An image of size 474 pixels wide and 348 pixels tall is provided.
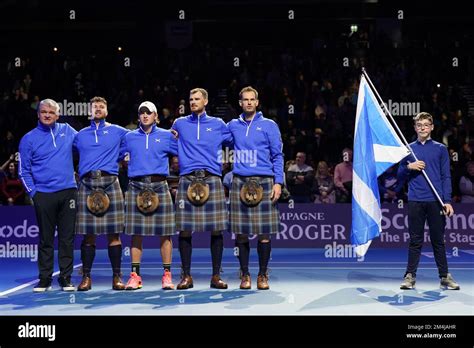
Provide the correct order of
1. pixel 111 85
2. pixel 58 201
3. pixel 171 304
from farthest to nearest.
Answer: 1. pixel 111 85
2. pixel 58 201
3. pixel 171 304

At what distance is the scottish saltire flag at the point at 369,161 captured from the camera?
8.15 m

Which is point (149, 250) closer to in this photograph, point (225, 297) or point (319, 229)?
point (319, 229)

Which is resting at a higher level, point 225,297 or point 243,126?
point 243,126

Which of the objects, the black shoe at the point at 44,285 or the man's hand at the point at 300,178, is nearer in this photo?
the black shoe at the point at 44,285

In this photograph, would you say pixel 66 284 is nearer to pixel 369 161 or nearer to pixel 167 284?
pixel 167 284

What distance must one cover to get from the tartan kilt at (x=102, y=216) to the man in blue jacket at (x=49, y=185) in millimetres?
147

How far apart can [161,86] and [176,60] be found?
4.41ft

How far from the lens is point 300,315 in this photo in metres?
6.52

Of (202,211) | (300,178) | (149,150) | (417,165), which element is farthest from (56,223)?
(300,178)

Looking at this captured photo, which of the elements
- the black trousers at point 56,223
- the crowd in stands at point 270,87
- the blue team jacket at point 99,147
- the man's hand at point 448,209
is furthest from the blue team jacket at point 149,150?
→ the crowd in stands at point 270,87

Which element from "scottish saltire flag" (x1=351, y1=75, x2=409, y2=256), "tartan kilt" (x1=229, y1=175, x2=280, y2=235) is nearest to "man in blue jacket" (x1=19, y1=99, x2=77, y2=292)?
"tartan kilt" (x1=229, y1=175, x2=280, y2=235)

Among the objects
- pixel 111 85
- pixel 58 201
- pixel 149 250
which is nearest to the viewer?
pixel 58 201

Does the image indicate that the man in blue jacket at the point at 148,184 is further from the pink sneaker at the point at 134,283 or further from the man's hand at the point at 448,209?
the man's hand at the point at 448,209

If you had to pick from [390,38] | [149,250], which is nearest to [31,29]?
[390,38]
